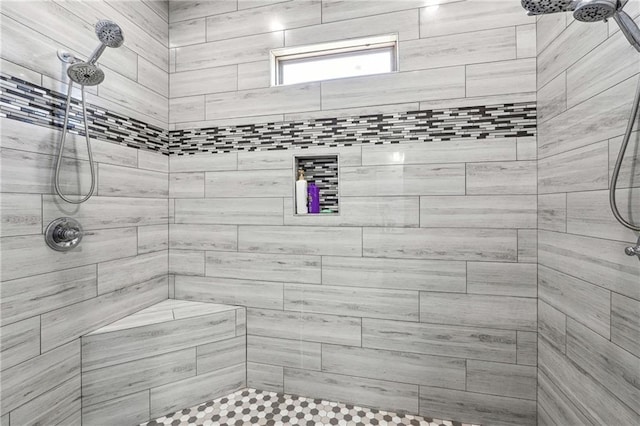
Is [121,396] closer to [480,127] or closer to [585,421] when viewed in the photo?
[585,421]

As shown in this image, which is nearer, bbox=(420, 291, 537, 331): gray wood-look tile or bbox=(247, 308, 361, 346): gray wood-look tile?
bbox=(420, 291, 537, 331): gray wood-look tile

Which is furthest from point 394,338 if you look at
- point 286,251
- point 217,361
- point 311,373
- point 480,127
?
point 480,127

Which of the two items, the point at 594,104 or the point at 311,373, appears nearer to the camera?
the point at 594,104

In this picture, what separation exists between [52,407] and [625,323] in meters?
2.40

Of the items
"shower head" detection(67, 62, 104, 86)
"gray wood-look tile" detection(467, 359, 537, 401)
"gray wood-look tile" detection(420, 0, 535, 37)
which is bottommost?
"gray wood-look tile" detection(467, 359, 537, 401)

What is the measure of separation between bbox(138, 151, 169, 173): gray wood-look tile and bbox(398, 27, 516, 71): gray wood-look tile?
1680 millimetres

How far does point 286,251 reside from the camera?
1.98 meters

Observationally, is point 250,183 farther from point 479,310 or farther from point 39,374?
point 479,310

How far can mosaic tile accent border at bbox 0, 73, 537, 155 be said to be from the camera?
143 centimetres

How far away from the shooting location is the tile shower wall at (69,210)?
132 cm

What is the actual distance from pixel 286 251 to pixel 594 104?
1.65 metres

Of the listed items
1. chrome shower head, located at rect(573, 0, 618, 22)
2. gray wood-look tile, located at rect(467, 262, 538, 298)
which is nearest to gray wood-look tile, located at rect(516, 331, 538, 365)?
gray wood-look tile, located at rect(467, 262, 538, 298)

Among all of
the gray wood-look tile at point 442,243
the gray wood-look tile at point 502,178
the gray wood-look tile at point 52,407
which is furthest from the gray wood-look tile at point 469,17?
the gray wood-look tile at point 52,407

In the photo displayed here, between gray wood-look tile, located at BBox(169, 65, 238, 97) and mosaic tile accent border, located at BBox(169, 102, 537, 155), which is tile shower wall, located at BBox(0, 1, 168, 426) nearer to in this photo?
gray wood-look tile, located at BBox(169, 65, 238, 97)
